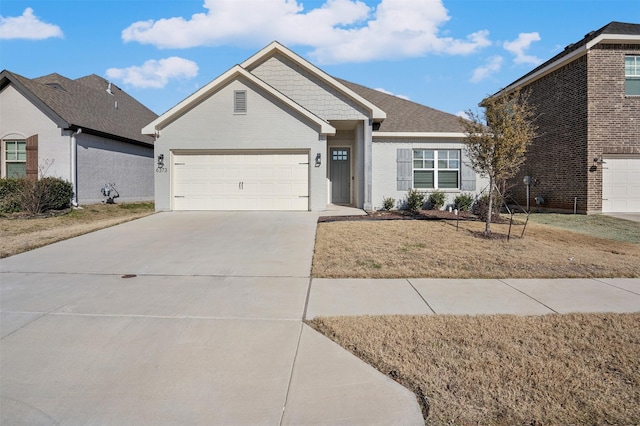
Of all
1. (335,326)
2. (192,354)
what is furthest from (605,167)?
(192,354)

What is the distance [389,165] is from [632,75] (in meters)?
10.1

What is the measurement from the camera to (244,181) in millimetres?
14164

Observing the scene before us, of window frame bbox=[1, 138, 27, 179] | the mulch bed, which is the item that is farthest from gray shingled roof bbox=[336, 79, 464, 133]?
window frame bbox=[1, 138, 27, 179]

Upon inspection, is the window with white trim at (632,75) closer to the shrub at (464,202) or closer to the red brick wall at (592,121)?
the red brick wall at (592,121)

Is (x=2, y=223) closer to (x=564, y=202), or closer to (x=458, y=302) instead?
(x=458, y=302)

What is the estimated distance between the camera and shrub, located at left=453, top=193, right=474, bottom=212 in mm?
15031

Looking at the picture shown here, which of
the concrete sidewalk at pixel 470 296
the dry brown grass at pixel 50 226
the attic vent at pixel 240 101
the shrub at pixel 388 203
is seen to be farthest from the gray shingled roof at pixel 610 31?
the dry brown grass at pixel 50 226

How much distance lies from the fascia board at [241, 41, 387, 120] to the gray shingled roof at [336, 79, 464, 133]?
4.84ft

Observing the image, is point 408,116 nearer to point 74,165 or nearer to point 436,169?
point 436,169

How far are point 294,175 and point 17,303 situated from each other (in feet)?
32.8

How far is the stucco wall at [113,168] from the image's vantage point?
54.3ft

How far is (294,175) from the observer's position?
1412 centimetres

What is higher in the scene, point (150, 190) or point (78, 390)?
point (150, 190)

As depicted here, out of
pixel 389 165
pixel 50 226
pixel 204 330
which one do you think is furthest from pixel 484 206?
pixel 50 226
